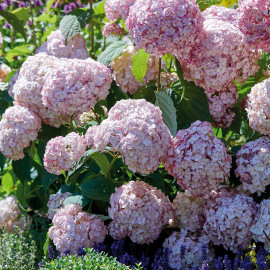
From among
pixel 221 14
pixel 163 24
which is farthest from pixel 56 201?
pixel 221 14

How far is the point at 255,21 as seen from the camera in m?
2.64

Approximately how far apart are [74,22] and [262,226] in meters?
1.87

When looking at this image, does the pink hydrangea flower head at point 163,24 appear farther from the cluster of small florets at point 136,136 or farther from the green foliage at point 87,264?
the green foliage at point 87,264

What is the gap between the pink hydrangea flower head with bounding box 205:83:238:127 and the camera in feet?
9.64

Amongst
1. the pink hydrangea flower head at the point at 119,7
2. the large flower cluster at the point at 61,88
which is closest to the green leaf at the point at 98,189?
the large flower cluster at the point at 61,88

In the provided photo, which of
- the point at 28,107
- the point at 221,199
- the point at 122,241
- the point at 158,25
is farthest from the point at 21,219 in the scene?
the point at 158,25

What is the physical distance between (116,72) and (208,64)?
0.63 m

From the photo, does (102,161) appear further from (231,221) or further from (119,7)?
(119,7)

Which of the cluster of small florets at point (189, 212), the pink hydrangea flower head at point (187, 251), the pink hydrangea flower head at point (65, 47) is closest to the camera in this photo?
the pink hydrangea flower head at point (187, 251)

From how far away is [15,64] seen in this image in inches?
222

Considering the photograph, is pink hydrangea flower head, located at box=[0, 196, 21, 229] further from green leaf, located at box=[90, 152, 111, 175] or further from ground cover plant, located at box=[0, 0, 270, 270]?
green leaf, located at box=[90, 152, 111, 175]

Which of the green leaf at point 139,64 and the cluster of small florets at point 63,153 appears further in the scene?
the green leaf at point 139,64

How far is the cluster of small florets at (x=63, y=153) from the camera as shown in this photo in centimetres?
276

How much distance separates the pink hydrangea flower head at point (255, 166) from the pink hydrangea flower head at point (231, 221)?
0.29 ft
